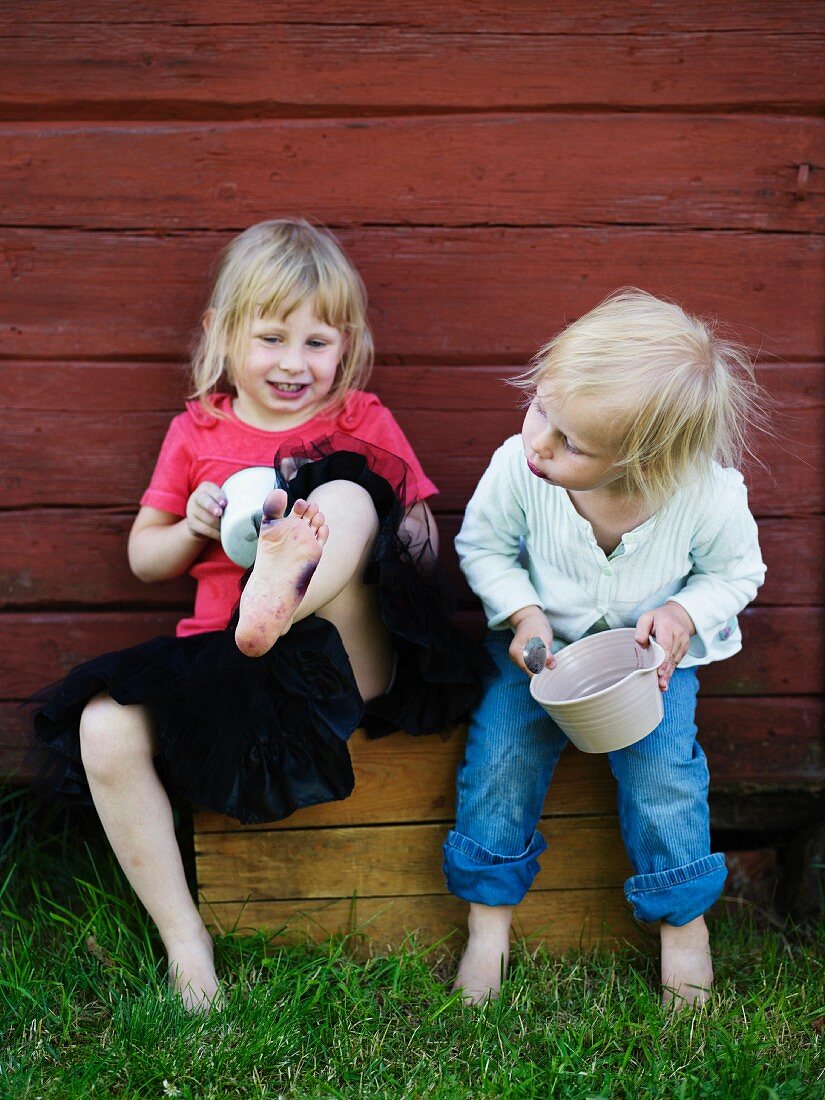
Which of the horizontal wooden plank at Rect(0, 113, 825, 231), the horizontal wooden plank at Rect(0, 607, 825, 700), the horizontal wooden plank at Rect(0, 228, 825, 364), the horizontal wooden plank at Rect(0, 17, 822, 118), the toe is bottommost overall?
the horizontal wooden plank at Rect(0, 607, 825, 700)

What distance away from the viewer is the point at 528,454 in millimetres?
1745

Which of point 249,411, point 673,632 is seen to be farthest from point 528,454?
point 249,411

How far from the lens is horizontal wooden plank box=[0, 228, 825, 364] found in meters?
2.21

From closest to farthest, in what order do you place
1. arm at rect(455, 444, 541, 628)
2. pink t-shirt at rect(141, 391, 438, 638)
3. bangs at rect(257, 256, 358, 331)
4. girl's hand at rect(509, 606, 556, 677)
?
girl's hand at rect(509, 606, 556, 677) → arm at rect(455, 444, 541, 628) → bangs at rect(257, 256, 358, 331) → pink t-shirt at rect(141, 391, 438, 638)

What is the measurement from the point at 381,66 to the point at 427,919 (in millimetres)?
1704

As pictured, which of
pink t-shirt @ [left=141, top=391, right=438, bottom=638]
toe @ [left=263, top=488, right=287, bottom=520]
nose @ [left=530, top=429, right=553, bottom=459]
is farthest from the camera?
pink t-shirt @ [left=141, top=391, right=438, bottom=638]

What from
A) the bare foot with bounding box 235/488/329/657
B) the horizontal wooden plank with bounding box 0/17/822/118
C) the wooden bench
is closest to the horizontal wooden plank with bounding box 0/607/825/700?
the wooden bench

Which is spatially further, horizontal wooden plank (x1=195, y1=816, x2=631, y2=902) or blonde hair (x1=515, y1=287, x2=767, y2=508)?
horizontal wooden plank (x1=195, y1=816, x2=631, y2=902)

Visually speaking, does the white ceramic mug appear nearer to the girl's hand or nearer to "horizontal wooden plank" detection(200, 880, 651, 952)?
the girl's hand

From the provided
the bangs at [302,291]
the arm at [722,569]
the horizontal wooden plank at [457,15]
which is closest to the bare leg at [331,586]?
the bangs at [302,291]

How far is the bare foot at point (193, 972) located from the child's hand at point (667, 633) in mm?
917

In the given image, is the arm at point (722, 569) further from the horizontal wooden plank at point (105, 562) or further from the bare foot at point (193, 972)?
the bare foot at point (193, 972)

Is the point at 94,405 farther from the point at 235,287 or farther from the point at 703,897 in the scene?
the point at 703,897

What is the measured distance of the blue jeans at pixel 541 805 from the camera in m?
1.84
